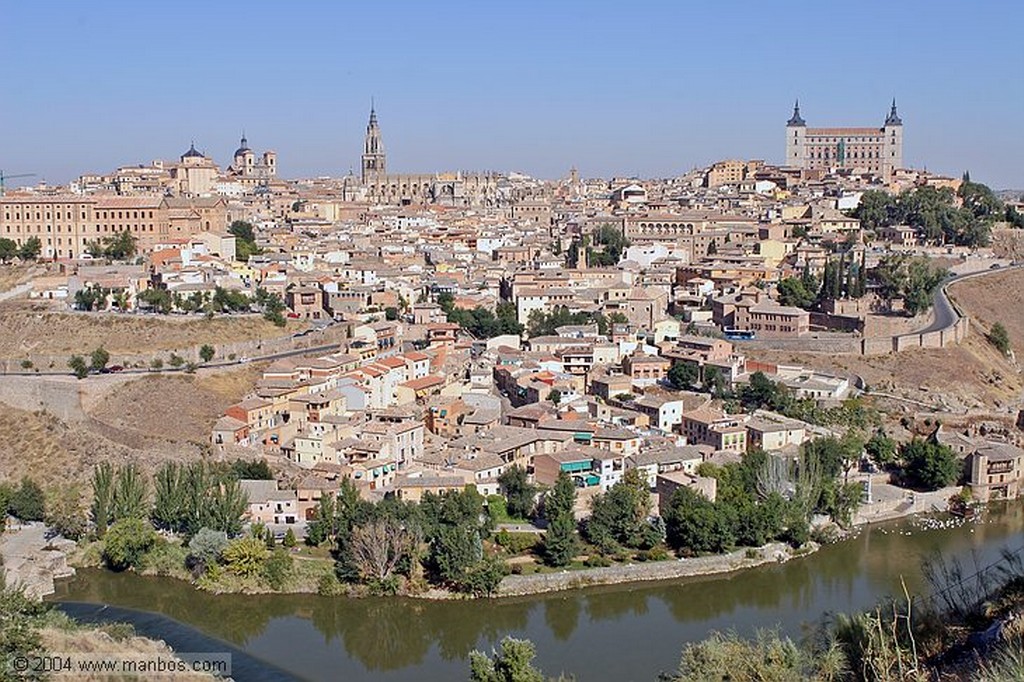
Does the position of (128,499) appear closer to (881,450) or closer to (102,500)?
(102,500)

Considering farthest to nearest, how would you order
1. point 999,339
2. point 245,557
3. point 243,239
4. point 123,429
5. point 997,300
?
point 243,239
point 997,300
point 999,339
point 123,429
point 245,557

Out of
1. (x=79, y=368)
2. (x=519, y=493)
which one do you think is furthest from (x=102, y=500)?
(x=519, y=493)

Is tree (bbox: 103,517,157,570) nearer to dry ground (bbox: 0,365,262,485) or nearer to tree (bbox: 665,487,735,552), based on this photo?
dry ground (bbox: 0,365,262,485)

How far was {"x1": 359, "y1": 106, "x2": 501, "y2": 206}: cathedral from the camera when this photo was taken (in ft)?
90.9

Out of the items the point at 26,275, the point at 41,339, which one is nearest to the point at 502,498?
the point at 41,339

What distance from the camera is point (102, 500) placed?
8.43 m

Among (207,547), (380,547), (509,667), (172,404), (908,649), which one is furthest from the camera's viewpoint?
(172,404)

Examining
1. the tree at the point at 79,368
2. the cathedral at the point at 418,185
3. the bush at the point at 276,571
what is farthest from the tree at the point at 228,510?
the cathedral at the point at 418,185

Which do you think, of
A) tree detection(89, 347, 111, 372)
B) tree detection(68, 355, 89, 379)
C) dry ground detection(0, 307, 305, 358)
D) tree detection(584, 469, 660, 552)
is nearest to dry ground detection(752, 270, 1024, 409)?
tree detection(584, 469, 660, 552)

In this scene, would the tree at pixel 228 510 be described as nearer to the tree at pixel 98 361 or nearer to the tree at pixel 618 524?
the tree at pixel 618 524

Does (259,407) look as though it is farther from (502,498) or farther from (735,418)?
(735,418)

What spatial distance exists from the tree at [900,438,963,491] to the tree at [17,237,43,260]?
11.6 metres

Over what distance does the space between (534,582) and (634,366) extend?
425 cm

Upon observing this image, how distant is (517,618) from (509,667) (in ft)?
5.74
